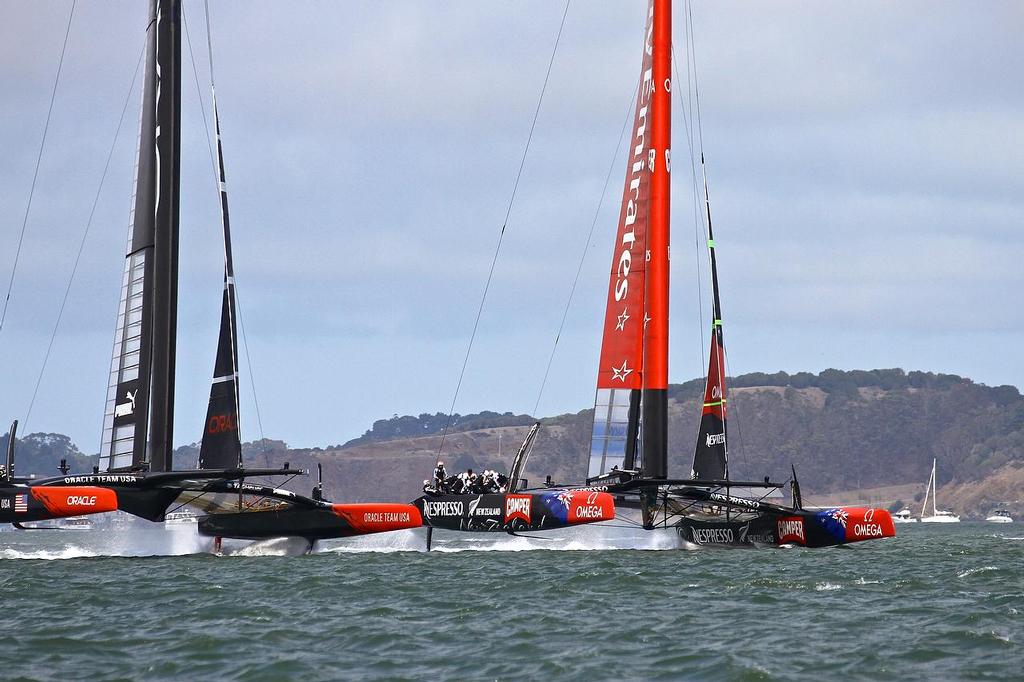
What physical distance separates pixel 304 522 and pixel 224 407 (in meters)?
2.23

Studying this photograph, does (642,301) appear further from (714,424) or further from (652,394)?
(714,424)

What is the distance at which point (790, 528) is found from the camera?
78.5 ft

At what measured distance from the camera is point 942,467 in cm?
19762

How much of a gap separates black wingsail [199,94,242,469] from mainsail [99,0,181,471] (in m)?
0.64

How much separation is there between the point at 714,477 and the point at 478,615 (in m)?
13.2

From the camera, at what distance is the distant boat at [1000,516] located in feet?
494

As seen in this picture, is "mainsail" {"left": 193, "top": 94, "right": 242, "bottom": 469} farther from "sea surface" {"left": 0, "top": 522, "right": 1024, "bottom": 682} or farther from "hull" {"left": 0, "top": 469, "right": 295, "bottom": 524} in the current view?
"sea surface" {"left": 0, "top": 522, "right": 1024, "bottom": 682}

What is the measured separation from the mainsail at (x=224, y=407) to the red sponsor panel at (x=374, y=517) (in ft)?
6.16

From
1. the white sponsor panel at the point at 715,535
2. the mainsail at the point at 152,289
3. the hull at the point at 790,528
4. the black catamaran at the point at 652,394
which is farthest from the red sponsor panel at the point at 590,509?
the mainsail at the point at 152,289

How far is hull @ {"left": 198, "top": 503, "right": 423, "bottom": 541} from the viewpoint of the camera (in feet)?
75.2

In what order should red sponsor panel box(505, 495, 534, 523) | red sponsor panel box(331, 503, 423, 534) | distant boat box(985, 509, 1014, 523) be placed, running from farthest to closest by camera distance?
1. distant boat box(985, 509, 1014, 523)
2. red sponsor panel box(505, 495, 534, 523)
3. red sponsor panel box(331, 503, 423, 534)

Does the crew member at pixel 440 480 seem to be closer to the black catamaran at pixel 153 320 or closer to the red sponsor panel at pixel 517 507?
the red sponsor panel at pixel 517 507

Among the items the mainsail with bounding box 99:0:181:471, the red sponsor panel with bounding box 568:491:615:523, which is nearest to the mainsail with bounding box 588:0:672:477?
the red sponsor panel with bounding box 568:491:615:523

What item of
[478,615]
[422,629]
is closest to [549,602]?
[478,615]
